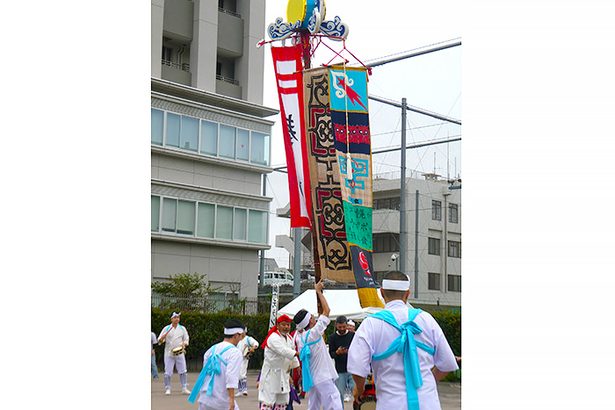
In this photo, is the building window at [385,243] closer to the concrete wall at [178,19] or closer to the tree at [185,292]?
the tree at [185,292]

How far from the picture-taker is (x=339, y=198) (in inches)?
366

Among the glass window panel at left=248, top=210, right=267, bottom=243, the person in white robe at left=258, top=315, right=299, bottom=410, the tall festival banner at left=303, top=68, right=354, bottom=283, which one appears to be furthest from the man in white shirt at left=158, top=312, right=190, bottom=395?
the glass window panel at left=248, top=210, right=267, bottom=243

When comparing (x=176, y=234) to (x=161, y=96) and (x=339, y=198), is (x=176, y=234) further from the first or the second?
(x=339, y=198)

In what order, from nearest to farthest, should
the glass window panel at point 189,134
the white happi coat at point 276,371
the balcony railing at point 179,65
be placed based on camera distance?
the white happi coat at point 276,371 < the glass window panel at point 189,134 < the balcony railing at point 179,65

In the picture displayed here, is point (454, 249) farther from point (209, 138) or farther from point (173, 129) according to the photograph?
point (173, 129)

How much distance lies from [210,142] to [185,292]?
6.07 metres

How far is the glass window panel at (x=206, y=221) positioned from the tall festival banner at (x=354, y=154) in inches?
823

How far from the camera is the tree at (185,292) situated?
25.1 metres

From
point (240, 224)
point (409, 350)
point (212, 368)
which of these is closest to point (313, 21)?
point (212, 368)

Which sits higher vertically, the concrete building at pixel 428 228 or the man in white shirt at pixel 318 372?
the concrete building at pixel 428 228

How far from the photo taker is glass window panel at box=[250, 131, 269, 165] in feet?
103

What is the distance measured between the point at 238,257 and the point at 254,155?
399 centimetres

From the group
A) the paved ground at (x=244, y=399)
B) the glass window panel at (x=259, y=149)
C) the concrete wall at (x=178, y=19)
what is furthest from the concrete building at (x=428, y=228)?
the paved ground at (x=244, y=399)

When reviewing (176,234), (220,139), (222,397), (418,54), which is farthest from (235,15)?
(222,397)
